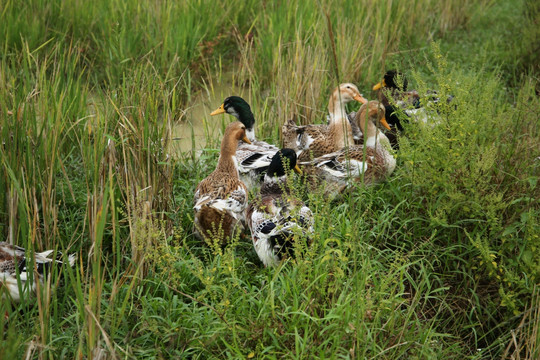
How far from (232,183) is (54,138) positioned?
3.98 feet

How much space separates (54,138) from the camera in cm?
336

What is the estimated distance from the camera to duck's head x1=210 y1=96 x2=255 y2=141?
16.0 feet

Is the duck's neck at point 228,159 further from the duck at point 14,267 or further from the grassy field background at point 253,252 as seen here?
the duck at point 14,267

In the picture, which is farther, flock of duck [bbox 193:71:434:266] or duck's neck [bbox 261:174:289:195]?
duck's neck [bbox 261:174:289:195]

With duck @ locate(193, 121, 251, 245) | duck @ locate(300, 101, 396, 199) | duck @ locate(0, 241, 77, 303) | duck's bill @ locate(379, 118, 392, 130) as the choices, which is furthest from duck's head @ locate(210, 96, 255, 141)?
duck @ locate(0, 241, 77, 303)

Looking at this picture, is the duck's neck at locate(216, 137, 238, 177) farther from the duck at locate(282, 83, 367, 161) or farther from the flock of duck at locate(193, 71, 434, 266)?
the duck at locate(282, 83, 367, 161)

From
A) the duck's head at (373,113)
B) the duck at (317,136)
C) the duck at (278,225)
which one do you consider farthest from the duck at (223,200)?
the duck's head at (373,113)

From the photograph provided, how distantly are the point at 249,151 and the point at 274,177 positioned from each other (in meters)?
0.66

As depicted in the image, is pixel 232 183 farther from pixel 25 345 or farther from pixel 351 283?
pixel 25 345

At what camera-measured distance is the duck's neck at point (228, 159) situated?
422cm

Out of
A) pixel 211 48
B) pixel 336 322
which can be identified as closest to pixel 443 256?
pixel 336 322

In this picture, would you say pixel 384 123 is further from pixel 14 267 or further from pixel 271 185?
pixel 14 267

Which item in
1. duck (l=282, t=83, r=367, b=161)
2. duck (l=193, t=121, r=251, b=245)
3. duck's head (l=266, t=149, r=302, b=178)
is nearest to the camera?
duck (l=193, t=121, r=251, b=245)

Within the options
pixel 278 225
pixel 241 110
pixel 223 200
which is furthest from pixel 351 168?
pixel 278 225
